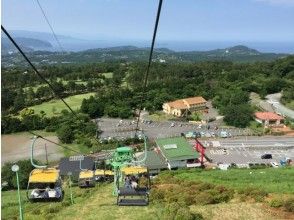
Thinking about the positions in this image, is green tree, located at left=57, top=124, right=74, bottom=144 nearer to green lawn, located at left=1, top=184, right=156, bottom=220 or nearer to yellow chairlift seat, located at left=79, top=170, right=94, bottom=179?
yellow chairlift seat, located at left=79, top=170, right=94, bottom=179

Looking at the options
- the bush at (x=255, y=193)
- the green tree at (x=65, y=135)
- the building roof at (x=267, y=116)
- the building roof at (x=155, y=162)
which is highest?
the bush at (x=255, y=193)

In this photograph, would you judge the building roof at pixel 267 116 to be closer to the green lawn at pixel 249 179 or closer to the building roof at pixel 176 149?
the building roof at pixel 176 149

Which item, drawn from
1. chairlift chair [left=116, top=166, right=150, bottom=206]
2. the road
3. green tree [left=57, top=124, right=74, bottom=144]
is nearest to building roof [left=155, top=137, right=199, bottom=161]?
green tree [left=57, top=124, right=74, bottom=144]

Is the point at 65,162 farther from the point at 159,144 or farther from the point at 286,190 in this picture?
the point at 286,190

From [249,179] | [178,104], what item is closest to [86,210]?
[249,179]

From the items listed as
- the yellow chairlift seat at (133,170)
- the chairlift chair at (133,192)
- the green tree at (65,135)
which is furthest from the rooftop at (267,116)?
the chairlift chair at (133,192)

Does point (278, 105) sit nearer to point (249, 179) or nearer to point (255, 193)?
point (249, 179)

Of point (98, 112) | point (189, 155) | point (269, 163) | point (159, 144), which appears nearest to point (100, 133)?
point (98, 112)

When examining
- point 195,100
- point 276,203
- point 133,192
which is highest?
point 133,192
